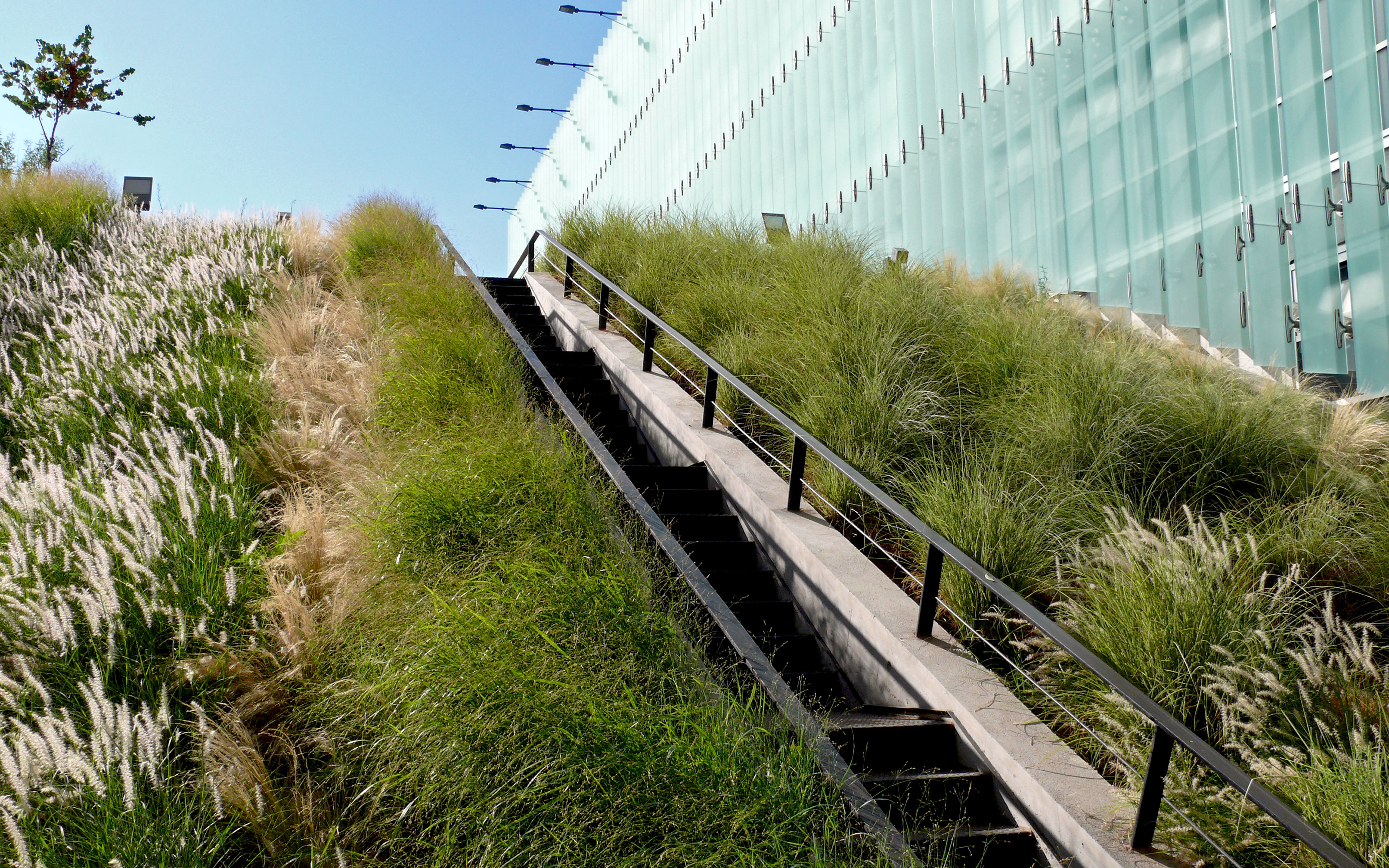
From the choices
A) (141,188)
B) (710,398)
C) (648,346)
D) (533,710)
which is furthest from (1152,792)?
(141,188)

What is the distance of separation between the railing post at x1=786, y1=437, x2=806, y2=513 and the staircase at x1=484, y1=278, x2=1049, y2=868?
42 centimetres

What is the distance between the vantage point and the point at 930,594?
16.1ft

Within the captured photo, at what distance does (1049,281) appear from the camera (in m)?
12.0

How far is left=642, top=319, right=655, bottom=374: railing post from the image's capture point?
9.16 meters

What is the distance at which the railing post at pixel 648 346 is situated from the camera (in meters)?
9.16

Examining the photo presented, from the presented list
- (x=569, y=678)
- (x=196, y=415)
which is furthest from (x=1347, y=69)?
(x=196, y=415)

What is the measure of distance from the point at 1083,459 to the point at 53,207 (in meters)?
13.0

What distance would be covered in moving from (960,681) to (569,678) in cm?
197

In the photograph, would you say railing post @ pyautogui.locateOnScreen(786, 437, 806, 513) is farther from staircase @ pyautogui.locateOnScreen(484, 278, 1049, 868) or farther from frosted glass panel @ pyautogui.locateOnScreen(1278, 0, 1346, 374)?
frosted glass panel @ pyautogui.locateOnScreen(1278, 0, 1346, 374)

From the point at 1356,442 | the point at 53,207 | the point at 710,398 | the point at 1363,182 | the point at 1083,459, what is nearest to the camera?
the point at 1083,459

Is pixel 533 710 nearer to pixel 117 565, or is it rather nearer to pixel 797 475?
pixel 117 565

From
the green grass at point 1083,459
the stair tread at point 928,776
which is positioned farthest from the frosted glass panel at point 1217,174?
the stair tread at point 928,776

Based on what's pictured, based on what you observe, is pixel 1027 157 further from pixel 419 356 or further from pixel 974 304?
pixel 419 356

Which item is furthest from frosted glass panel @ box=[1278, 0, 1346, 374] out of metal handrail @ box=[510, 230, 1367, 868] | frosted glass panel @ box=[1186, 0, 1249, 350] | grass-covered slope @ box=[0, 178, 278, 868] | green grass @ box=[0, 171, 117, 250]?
green grass @ box=[0, 171, 117, 250]
